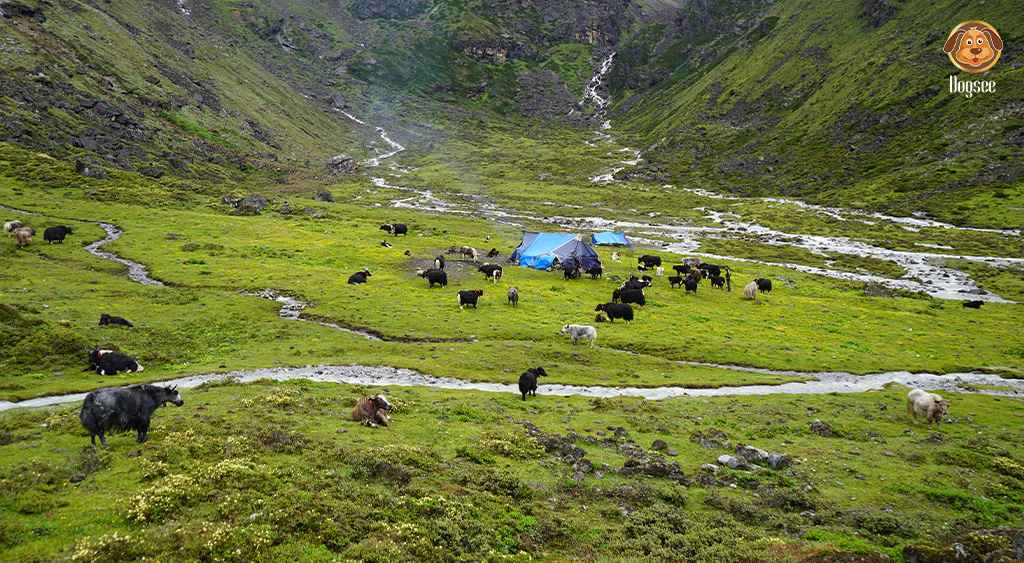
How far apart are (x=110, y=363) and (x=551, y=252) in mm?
42205

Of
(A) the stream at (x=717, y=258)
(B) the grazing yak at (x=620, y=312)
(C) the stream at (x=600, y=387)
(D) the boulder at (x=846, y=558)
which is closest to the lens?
(D) the boulder at (x=846, y=558)

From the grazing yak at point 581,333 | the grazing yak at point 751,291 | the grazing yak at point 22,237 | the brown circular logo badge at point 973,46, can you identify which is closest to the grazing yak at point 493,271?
the grazing yak at point 581,333

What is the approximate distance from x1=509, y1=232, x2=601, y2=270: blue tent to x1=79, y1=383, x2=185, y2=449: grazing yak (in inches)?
1727

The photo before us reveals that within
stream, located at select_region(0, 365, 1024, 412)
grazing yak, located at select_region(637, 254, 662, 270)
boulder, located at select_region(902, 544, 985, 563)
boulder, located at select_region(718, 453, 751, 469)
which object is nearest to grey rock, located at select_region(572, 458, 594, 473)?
boulder, located at select_region(718, 453, 751, 469)

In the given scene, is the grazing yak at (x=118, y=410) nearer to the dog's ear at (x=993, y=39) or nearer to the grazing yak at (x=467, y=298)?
the grazing yak at (x=467, y=298)

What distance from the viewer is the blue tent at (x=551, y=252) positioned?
5331 cm

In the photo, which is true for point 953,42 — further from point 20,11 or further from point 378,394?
point 20,11

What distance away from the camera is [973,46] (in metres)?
138

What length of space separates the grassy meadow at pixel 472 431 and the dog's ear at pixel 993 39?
14474cm

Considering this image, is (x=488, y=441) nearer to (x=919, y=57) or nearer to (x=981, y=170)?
(x=981, y=170)

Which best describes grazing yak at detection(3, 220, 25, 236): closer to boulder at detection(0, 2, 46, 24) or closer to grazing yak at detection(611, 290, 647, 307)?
grazing yak at detection(611, 290, 647, 307)

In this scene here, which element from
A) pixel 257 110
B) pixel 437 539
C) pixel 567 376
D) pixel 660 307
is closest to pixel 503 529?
pixel 437 539

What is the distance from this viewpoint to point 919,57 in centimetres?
14725

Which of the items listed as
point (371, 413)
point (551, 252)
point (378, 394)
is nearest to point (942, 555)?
point (371, 413)
